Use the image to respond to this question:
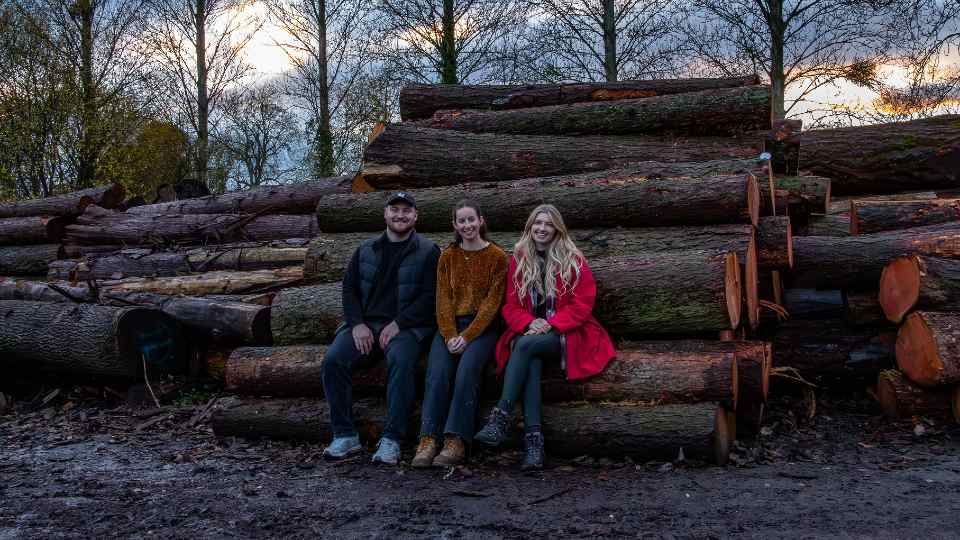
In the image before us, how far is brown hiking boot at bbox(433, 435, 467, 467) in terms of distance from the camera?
5.09 metres

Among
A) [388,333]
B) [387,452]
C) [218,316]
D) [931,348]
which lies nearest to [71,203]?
[218,316]

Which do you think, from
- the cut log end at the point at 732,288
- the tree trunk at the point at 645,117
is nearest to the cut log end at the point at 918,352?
the cut log end at the point at 732,288

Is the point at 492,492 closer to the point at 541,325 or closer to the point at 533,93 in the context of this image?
the point at 541,325

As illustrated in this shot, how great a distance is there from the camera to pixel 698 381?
519 centimetres

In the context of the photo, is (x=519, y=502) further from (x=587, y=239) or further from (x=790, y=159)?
(x=790, y=159)

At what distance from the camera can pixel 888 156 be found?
939 cm

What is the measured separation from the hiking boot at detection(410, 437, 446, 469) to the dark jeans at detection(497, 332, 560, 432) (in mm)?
518

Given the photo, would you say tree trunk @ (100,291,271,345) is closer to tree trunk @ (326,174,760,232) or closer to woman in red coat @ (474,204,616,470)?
tree trunk @ (326,174,760,232)

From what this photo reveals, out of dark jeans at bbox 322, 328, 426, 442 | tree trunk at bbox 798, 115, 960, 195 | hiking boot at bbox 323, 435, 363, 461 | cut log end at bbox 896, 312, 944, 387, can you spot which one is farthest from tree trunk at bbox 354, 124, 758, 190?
hiking boot at bbox 323, 435, 363, 461

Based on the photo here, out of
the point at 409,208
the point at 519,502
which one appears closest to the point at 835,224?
the point at 409,208

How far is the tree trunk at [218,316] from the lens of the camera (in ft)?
23.4

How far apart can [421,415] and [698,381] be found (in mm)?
1887

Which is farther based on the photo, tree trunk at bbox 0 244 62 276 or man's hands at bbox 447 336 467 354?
tree trunk at bbox 0 244 62 276

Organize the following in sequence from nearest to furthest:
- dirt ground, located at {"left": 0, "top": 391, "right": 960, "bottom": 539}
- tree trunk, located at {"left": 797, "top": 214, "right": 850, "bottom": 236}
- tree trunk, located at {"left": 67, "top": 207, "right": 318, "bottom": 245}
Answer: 1. dirt ground, located at {"left": 0, "top": 391, "right": 960, "bottom": 539}
2. tree trunk, located at {"left": 797, "top": 214, "right": 850, "bottom": 236}
3. tree trunk, located at {"left": 67, "top": 207, "right": 318, "bottom": 245}
